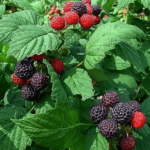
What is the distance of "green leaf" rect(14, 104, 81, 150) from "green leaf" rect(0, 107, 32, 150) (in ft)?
0.90

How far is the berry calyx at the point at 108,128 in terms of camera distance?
1.34 m

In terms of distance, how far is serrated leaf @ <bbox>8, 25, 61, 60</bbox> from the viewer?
1.30m

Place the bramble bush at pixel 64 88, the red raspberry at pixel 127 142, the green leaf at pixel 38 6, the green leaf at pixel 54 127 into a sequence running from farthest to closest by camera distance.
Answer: the green leaf at pixel 38 6, the red raspberry at pixel 127 142, the bramble bush at pixel 64 88, the green leaf at pixel 54 127

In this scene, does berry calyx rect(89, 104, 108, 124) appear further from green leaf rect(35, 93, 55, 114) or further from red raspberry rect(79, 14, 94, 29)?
red raspberry rect(79, 14, 94, 29)

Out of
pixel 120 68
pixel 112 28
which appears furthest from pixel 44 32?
pixel 120 68

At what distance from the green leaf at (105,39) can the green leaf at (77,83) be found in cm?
7

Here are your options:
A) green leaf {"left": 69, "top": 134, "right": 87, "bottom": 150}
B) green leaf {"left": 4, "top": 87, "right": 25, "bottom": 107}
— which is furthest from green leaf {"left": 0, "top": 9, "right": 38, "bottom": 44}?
green leaf {"left": 69, "top": 134, "right": 87, "bottom": 150}

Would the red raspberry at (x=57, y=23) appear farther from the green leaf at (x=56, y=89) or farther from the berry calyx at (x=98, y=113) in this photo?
the berry calyx at (x=98, y=113)

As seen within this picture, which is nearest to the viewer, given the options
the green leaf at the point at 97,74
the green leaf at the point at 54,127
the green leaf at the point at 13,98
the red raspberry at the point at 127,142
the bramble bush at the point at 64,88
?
the green leaf at the point at 54,127

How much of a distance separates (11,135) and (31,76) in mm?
400

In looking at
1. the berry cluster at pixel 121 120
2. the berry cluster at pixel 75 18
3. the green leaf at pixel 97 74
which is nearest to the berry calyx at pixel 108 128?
the berry cluster at pixel 121 120

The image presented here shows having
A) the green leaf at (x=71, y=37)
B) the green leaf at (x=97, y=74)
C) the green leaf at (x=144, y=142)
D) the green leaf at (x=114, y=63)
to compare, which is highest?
the green leaf at (x=71, y=37)

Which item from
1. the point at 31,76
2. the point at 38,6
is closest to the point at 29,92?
the point at 31,76

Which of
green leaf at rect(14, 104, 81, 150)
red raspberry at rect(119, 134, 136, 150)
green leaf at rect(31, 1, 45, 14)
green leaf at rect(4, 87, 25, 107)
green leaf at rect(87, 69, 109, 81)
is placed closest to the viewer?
green leaf at rect(14, 104, 81, 150)
